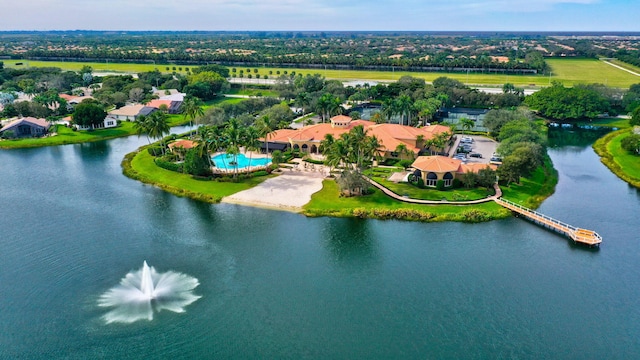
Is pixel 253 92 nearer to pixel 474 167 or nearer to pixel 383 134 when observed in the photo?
pixel 383 134

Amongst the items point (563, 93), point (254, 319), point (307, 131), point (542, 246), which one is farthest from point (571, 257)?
point (563, 93)

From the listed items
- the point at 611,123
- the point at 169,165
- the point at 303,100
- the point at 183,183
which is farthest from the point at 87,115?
the point at 611,123

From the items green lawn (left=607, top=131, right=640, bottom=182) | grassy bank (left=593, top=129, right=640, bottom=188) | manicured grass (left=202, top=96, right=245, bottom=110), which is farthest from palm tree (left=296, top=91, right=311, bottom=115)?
green lawn (left=607, top=131, right=640, bottom=182)

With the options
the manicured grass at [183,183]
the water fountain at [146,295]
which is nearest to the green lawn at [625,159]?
the manicured grass at [183,183]

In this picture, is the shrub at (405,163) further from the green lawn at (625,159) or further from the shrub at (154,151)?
the shrub at (154,151)

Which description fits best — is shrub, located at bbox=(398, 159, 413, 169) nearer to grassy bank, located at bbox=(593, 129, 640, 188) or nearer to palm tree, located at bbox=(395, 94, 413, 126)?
palm tree, located at bbox=(395, 94, 413, 126)

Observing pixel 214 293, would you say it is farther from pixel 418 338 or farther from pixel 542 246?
pixel 542 246

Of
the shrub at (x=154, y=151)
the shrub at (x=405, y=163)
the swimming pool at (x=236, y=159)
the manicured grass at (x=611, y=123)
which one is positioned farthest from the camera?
the manicured grass at (x=611, y=123)
